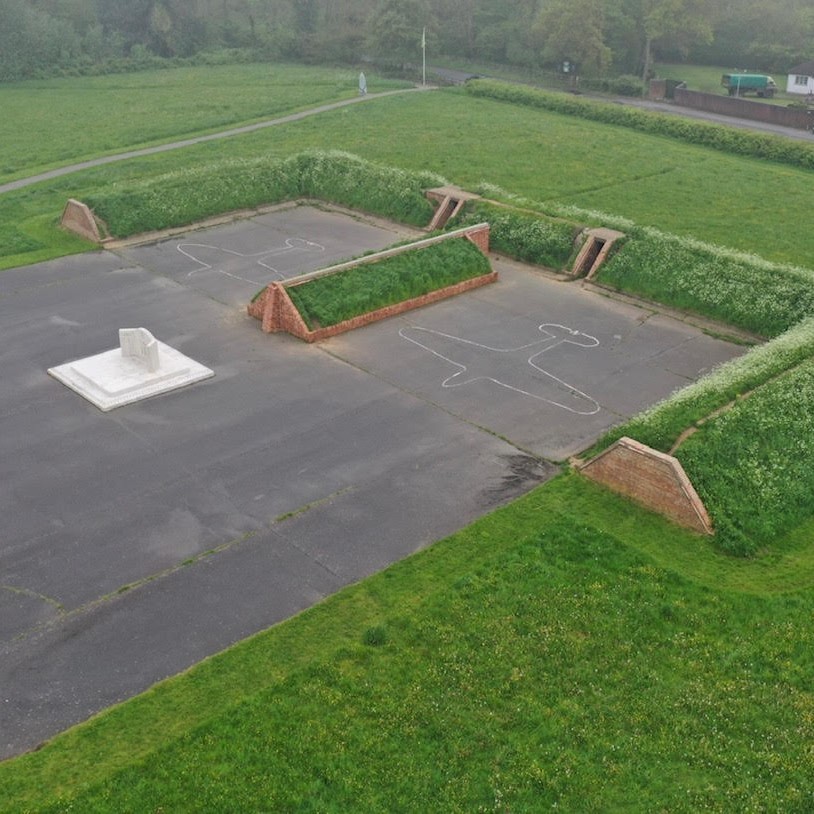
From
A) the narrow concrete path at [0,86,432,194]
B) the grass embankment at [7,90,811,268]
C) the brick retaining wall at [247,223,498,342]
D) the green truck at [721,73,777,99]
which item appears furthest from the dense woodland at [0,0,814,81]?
the brick retaining wall at [247,223,498,342]

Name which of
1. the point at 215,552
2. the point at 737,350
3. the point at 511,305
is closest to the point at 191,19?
the point at 511,305

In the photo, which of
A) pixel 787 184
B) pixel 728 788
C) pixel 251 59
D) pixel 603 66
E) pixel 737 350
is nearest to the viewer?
pixel 728 788

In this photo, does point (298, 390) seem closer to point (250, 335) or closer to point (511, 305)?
point (250, 335)

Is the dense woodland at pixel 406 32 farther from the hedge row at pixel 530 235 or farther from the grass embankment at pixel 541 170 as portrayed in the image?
the hedge row at pixel 530 235

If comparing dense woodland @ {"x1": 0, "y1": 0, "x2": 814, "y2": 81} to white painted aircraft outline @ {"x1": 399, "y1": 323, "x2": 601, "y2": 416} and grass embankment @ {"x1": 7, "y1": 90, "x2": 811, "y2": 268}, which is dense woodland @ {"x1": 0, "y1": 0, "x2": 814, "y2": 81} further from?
white painted aircraft outline @ {"x1": 399, "y1": 323, "x2": 601, "y2": 416}

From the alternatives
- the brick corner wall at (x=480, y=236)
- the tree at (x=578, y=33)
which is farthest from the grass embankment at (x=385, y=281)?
the tree at (x=578, y=33)
